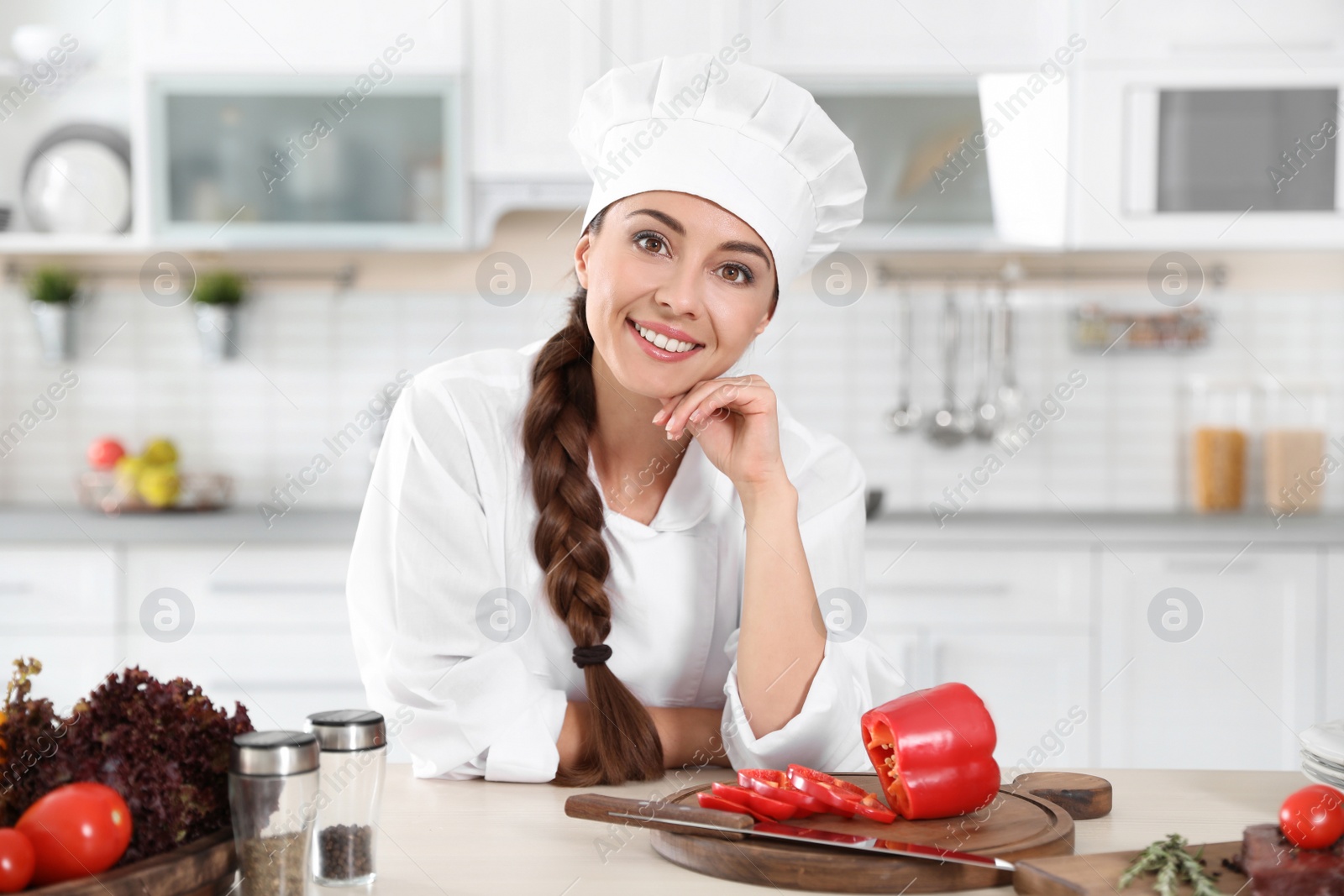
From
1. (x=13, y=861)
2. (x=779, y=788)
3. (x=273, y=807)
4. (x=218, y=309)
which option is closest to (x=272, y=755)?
(x=273, y=807)

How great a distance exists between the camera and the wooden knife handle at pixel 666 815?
0.95 metres

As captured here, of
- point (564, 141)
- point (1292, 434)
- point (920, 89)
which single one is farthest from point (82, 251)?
point (1292, 434)

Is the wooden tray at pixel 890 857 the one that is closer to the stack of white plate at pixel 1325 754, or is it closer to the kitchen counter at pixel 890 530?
the stack of white plate at pixel 1325 754

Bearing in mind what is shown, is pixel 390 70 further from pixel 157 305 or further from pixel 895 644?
pixel 895 644

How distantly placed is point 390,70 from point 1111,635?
2.17m

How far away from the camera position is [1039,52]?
289cm

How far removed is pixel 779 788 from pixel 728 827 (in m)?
0.09

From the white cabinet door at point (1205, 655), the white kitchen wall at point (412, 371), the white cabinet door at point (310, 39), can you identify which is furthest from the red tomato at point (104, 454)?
the white cabinet door at point (1205, 655)

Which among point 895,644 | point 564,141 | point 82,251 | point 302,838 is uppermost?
point 564,141

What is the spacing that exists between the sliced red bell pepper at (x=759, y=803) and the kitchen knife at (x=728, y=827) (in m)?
0.01

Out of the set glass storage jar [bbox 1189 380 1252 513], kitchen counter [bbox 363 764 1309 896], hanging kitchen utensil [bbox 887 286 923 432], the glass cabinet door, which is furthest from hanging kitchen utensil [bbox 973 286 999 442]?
kitchen counter [bbox 363 764 1309 896]

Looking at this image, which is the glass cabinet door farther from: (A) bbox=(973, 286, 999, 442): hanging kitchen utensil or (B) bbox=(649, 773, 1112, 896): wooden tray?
(B) bbox=(649, 773, 1112, 896): wooden tray

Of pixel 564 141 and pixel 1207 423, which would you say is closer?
pixel 564 141

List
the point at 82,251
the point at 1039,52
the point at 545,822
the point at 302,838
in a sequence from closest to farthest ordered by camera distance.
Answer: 1. the point at 302,838
2. the point at 545,822
3. the point at 1039,52
4. the point at 82,251
